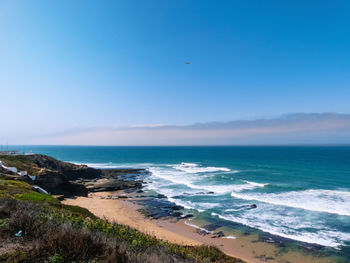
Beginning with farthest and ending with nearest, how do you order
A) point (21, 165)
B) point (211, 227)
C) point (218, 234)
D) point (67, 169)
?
point (67, 169)
point (21, 165)
point (211, 227)
point (218, 234)

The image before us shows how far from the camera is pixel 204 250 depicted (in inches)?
465

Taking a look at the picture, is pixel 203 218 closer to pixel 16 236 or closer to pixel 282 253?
pixel 282 253

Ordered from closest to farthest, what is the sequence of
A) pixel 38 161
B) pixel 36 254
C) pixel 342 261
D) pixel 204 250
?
pixel 36 254 < pixel 204 250 < pixel 342 261 < pixel 38 161

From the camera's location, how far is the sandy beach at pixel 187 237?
15250mm

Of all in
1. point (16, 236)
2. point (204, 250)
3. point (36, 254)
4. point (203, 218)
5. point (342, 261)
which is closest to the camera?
point (36, 254)

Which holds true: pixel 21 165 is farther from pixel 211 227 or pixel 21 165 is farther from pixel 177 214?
pixel 211 227

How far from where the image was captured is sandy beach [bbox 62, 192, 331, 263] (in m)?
15.2

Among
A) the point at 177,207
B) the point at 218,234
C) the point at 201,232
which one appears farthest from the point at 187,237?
the point at 177,207

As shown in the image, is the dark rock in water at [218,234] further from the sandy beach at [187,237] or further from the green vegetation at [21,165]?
the green vegetation at [21,165]

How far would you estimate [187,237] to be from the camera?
1888 centimetres

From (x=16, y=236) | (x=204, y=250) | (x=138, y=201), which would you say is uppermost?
(x=16, y=236)

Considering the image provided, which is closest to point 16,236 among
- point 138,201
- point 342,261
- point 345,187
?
point 342,261

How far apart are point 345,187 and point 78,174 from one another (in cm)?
5598

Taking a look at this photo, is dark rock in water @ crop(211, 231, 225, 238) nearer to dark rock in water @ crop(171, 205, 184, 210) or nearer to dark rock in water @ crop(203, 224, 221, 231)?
dark rock in water @ crop(203, 224, 221, 231)
